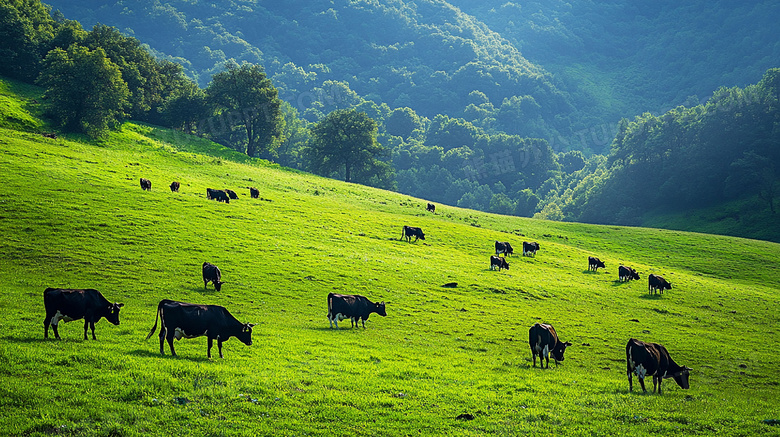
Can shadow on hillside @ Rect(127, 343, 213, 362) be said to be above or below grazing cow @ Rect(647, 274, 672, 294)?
below

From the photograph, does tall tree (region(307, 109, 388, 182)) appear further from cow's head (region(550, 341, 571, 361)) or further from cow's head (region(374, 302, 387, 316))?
cow's head (region(550, 341, 571, 361))

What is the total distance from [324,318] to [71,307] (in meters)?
11.3

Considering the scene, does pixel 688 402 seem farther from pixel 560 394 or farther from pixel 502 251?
pixel 502 251

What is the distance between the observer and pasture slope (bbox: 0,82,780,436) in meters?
11.4

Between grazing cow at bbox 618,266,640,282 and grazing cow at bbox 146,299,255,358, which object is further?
grazing cow at bbox 618,266,640,282

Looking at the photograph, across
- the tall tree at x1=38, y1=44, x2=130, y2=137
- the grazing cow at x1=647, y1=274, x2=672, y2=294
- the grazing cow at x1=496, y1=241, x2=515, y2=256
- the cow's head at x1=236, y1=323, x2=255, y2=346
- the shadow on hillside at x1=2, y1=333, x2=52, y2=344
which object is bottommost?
the shadow on hillside at x1=2, y1=333, x2=52, y2=344

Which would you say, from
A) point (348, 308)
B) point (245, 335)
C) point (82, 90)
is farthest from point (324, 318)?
point (82, 90)

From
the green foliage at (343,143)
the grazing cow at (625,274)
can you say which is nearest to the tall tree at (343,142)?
the green foliage at (343,143)

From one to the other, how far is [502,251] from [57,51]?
6132cm

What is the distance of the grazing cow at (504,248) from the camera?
4728 cm

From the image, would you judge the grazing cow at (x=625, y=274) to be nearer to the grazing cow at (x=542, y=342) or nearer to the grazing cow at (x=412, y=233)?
the grazing cow at (x=412, y=233)

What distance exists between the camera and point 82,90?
58.2 metres

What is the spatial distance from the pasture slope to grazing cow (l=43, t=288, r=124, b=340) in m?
0.77

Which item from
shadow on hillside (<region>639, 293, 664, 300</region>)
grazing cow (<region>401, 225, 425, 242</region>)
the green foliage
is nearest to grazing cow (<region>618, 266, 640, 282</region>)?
shadow on hillside (<region>639, 293, 664, 300</region>)
